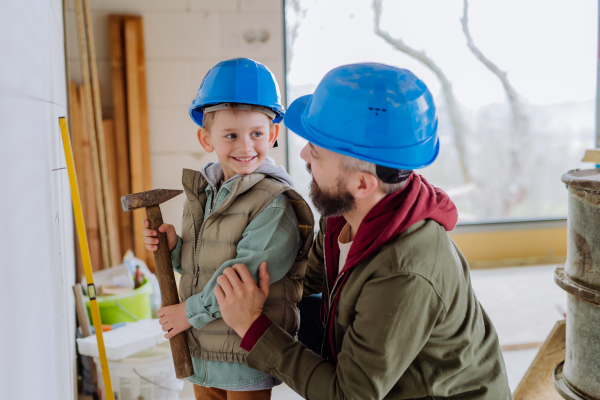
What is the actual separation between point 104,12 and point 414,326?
3.61 meters

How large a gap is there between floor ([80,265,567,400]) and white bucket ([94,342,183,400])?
327 mm

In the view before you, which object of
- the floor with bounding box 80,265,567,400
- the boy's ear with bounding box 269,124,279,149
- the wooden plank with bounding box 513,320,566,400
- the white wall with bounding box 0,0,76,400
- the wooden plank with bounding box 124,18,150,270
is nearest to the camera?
the white wall with bounding box 0,0,76,400

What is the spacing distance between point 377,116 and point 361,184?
0.18 m

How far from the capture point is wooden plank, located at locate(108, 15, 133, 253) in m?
3.74

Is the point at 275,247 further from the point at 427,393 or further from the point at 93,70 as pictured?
the point at 93,70

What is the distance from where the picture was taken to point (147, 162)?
3.90 meters

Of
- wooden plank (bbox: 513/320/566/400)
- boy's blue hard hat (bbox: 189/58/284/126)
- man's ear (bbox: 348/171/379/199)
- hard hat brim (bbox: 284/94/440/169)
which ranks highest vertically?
boy's blue hard hat (bbox: 189/58/284/126)

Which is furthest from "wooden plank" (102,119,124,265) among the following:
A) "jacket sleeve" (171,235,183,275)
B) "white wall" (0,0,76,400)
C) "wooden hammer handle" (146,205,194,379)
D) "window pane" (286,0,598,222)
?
"white wall" (0,0,76,400)

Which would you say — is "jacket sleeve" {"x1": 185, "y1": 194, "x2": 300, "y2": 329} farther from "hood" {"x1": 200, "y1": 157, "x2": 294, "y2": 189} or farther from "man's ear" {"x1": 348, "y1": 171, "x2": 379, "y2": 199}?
"man's ear" {"x1": 348, "y1": 171, "x2": 379, "y2": 199}

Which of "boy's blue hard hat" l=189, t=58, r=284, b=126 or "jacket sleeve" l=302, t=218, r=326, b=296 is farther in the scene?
"jacket sleeve" l=302, t=218, r=326, b=296

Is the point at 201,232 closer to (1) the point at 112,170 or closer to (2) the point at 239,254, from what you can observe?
(2) the point at 239,254

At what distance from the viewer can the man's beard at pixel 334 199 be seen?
1.28 meters

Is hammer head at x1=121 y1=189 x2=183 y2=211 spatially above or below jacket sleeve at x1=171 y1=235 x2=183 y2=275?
above

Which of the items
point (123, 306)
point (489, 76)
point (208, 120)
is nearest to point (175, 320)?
point (208, 120)
